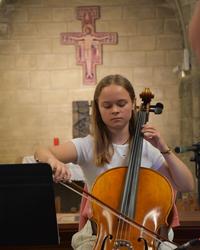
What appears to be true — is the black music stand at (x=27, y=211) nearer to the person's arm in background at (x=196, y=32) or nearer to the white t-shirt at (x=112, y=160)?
the white t-shirt at (x=112, y=160)

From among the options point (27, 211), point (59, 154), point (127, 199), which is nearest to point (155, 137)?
→ point (127, 199)

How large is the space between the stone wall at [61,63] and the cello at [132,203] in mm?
4109

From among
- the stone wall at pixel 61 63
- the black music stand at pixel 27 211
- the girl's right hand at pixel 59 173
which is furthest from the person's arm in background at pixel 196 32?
the stone wall at pixel 61 63

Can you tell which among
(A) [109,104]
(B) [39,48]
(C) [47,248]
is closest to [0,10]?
(B) [39,48]

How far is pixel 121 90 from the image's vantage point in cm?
192

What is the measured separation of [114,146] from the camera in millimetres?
1914

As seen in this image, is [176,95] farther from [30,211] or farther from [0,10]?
[30,211]

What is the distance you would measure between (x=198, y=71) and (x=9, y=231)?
4299mm

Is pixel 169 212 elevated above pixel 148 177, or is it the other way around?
pixel 148 177

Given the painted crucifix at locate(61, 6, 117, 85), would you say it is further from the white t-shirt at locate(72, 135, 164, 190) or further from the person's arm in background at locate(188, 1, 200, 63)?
the person's arm in background at locate(188, 1, 200, 63)

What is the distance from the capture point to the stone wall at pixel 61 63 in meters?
5.92

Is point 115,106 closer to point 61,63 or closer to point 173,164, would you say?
point 173,164

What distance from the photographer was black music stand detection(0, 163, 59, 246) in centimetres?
146

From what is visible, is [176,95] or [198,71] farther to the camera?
[176,95]
